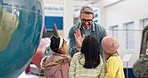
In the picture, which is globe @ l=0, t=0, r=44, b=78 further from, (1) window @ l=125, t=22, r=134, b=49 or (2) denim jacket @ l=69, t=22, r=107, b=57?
(1) window @ l=125, t=22, r=134, b=49

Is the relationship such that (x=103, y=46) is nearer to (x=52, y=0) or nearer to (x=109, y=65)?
(x=109, y=65)

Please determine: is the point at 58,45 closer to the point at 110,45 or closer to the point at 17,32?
the point at 110,45

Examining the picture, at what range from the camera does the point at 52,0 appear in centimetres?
1361

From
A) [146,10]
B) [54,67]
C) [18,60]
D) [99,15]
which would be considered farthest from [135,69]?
[99,15]

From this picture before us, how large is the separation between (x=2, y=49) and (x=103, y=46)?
1.41 meters

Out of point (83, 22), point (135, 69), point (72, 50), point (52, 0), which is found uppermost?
point (52, 0)

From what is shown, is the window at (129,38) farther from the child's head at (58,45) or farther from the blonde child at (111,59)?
the blonde child at (111,59)

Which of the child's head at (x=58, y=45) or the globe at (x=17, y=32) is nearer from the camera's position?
the globe at (x=17, y=32)

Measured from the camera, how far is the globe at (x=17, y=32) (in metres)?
1.87

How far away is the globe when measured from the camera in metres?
1.87

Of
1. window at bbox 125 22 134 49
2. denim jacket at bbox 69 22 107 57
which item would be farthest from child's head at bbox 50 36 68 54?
window at bbox 125 22 134 49

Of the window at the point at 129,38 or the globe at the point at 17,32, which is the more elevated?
the globe at the point at 17,32

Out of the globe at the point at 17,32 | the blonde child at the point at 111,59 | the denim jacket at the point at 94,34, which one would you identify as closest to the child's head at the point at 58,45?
the denim jacket at the point at 94,34

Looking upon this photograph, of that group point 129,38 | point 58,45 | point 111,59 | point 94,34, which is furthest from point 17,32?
point 129,38
